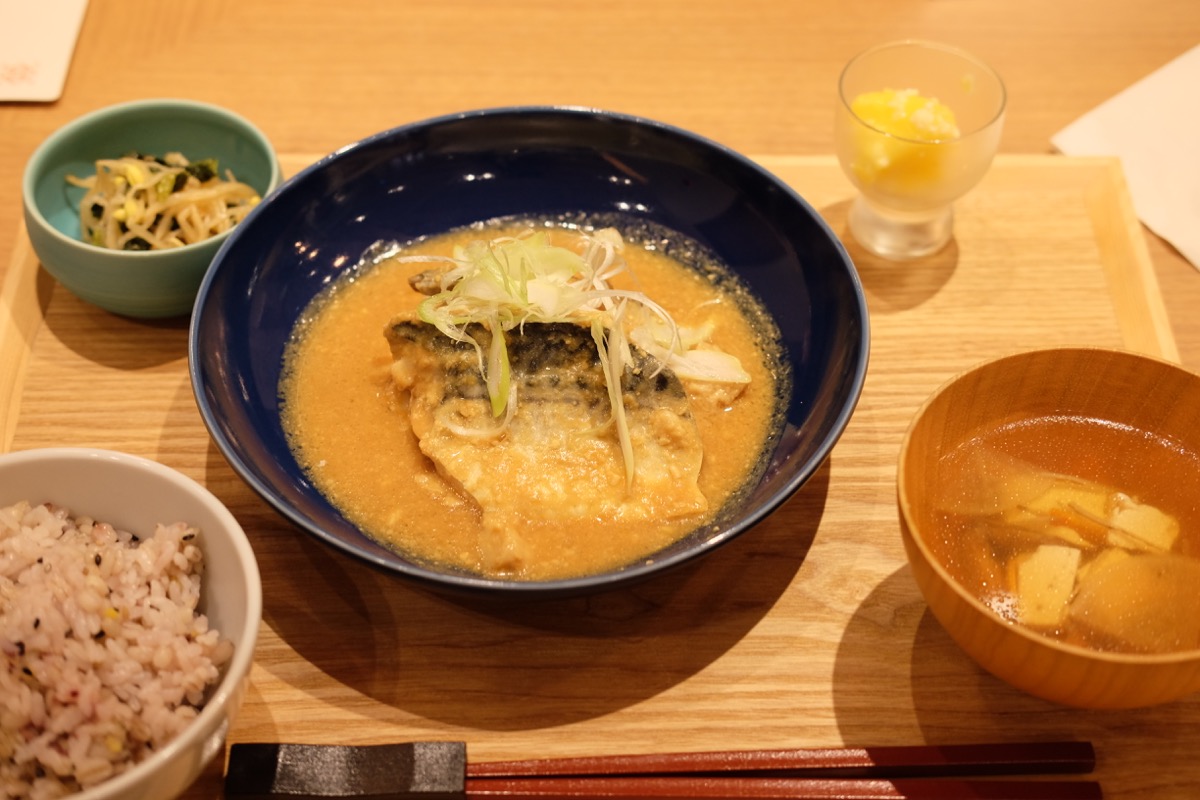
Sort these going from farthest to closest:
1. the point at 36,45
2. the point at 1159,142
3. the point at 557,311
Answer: the point at 36,45 < the point at 1159,142 < the point at 557,311

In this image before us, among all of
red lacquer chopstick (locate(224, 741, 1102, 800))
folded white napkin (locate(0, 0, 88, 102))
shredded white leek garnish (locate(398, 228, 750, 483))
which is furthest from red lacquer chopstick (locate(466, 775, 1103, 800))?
folded white napkin (locate(0, 0, 88, 102))

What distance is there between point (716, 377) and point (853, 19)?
1820 mm

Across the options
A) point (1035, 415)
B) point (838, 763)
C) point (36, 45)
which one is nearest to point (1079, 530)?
point (1035, 415)

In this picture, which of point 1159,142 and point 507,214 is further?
point 1159,142

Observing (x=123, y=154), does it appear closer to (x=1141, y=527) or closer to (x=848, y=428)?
(x=848, y=428)

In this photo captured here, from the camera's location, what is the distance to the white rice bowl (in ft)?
4.47

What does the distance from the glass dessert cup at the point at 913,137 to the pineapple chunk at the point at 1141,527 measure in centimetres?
96

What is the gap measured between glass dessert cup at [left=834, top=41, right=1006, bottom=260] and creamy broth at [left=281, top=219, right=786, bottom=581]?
447 millimetres

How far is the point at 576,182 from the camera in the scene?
2.45m

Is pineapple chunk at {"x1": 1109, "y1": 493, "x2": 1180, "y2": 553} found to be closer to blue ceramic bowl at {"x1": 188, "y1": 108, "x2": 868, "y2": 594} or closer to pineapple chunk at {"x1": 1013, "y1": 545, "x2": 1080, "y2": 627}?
pineapple chunk at {"x1": 1013, "y1": 545, "x2": 1080, "y2": 627}

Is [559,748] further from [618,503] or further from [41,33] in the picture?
[41,33]

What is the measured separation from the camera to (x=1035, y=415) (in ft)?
5.79

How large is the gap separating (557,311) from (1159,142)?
197cm

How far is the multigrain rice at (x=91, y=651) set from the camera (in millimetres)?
1366
